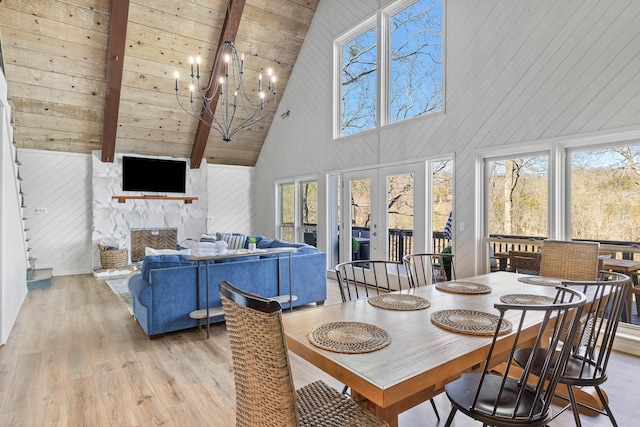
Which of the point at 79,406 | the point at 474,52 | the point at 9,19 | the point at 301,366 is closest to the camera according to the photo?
the point at 79,406

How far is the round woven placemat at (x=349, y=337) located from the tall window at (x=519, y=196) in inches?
123

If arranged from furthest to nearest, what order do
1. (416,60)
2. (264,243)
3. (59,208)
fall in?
(59,208), (264,243), (416,60)

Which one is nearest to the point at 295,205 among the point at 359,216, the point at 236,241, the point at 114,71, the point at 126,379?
the point at 236,241

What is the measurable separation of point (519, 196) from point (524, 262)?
75cm

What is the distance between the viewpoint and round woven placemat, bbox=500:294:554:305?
202cm

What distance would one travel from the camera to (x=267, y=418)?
1.19m

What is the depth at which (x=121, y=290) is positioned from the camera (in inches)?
220

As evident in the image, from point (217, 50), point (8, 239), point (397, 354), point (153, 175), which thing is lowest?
point (397, 354)

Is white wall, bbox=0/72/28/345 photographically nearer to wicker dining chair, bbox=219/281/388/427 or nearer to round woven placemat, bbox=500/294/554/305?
wicker dining chair, bbox=219/281/388/427

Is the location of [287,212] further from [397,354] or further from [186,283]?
[397,354]

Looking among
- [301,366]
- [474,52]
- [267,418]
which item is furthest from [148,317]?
[474,52]

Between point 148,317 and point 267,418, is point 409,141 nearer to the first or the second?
point 148,317

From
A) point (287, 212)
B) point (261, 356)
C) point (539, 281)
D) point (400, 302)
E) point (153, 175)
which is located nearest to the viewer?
point (261, 356)

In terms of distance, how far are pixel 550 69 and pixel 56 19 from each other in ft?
21.1
